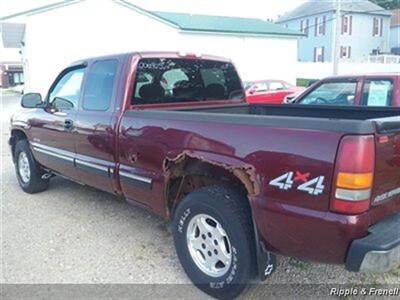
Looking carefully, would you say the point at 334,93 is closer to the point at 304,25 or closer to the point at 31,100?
the point at 31,100

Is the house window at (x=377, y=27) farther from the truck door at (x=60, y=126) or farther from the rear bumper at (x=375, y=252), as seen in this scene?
the rear bumper at (x=375, y=252)

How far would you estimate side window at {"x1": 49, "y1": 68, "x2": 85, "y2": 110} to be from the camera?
16.2ft

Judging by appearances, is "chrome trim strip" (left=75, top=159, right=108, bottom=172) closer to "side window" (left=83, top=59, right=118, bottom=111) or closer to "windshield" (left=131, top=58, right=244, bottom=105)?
"side window" (left=83, top=59, right=118, bottom=111)

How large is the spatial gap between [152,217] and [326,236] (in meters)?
2.86

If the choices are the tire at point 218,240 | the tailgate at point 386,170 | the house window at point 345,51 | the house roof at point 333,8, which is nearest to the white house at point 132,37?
the tire at point 218,240

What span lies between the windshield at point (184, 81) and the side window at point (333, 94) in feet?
9.34

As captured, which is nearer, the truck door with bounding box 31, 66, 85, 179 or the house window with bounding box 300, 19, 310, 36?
the truck door with bounding box 31, 66, 85, 179

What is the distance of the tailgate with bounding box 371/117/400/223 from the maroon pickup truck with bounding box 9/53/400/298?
0.01 m

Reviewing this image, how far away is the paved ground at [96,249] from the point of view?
3.57 m

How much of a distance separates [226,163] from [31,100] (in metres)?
3.59

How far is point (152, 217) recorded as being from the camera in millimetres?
5027

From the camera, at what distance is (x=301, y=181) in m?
2.54

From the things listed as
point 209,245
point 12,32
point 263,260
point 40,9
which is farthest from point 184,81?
point 12,32

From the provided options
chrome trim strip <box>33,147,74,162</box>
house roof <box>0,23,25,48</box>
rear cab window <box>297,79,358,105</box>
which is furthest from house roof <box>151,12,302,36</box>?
chrome trim strip <box>33,147,74,162</box>
